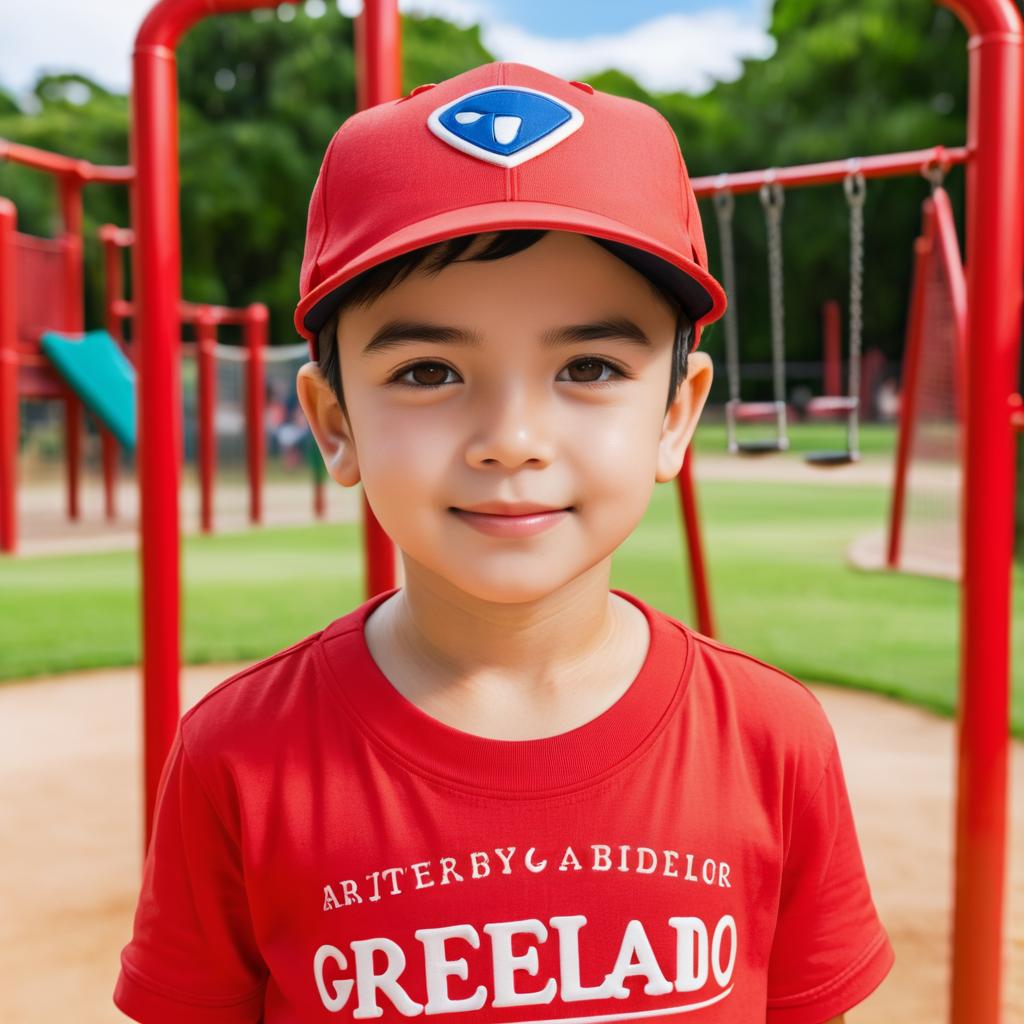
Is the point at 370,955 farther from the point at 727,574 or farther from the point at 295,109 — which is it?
the point at 295,109

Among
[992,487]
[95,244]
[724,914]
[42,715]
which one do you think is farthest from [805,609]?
[95,244]

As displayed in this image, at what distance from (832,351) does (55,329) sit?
1397 centimetres

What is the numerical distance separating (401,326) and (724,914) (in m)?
0.52

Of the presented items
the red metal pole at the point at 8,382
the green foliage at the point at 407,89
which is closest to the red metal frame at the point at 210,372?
the red metal pole at the point at 8,382

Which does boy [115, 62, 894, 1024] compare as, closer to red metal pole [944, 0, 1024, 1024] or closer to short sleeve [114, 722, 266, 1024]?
short sleeve [114, 722, 266, 1024]

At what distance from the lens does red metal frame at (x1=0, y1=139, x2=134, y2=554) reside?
758 cm

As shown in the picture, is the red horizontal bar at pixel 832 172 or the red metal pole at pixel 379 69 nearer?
the red metal pole at pixel 379 69

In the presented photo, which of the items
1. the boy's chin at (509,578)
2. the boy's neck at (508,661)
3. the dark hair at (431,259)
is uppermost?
the dark hair at (431,259)

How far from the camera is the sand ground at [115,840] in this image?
207 cm

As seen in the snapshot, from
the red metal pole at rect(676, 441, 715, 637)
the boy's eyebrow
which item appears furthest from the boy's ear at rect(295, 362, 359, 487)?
the red metal pole at rect(676, 441, 715, 637)

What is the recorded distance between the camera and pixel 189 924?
102 cm

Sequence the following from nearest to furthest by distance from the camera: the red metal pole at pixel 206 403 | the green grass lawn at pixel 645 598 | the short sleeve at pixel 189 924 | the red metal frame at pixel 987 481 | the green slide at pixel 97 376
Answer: the short sleeve at pixel 189 924 → the red metal frame at pixel 987 481 → the green grass lawn at pixel 645 598 → the green slide at pixel 97 376 → the red metal pole at pixel 206 403

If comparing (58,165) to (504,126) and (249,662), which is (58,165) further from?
(504,126)

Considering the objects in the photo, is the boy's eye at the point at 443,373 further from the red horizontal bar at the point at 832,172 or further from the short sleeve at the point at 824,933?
the red horizontal bar at the point at 832,172
